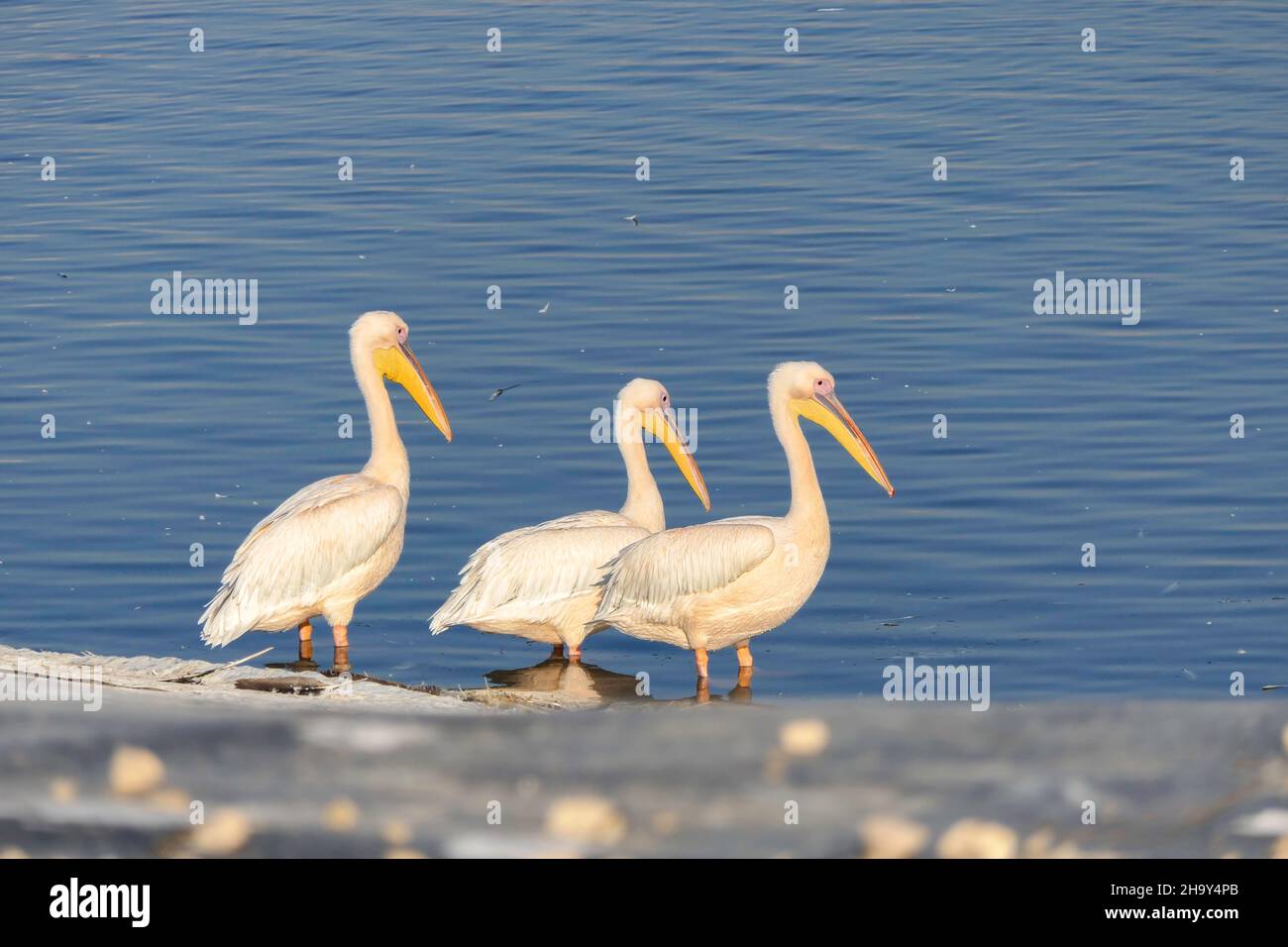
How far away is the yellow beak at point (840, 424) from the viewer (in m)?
8.11

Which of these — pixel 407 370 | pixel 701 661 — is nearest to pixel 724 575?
pixel 701 661

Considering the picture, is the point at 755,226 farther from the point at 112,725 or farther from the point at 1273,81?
the point at 112,725

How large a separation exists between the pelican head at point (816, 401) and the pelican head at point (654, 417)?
598mm

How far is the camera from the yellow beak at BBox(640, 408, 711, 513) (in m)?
8.55

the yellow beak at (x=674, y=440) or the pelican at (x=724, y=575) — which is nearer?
the pelican at (x=724, y=575)

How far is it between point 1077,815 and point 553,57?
19.1 metres

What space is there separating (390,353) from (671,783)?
6.72 metres

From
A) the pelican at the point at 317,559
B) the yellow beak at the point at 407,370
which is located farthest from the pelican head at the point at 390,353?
the pelican at the point at 317,559

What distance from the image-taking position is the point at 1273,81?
19062mm

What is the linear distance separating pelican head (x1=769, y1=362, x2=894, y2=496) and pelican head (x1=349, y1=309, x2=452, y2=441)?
153cm

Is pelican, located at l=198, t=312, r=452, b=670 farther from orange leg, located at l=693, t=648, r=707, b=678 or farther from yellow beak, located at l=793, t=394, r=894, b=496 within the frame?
yellow beak, located at l=793, t=394, r=894, b=496

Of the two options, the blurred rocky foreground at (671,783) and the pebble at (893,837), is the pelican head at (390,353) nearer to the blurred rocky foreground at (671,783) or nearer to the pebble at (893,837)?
the blurred rocky foreground at (671,783)

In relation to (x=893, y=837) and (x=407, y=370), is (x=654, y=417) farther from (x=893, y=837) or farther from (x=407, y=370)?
(x=893, y=837)
